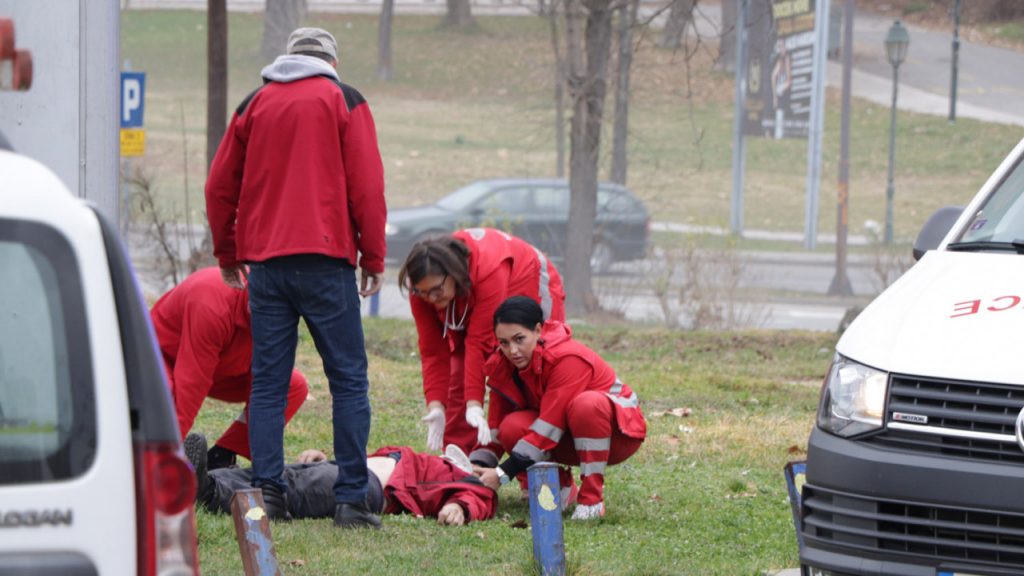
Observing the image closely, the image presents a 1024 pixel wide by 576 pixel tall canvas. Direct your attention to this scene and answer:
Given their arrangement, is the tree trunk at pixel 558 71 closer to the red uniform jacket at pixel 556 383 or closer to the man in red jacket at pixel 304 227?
the red uniform jacket at pixel 556 383

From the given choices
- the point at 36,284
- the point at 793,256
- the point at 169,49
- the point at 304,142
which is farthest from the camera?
the point at 169,49

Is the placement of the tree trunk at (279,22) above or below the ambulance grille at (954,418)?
above

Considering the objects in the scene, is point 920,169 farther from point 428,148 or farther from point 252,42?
point 252,42

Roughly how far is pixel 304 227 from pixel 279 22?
113ft

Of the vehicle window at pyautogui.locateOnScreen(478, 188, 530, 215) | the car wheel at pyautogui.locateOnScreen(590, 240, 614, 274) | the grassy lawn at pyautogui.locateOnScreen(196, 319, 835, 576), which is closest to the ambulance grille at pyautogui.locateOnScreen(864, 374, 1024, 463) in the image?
the grassy lawn at pyautogui.locateOnScreen(196, 319, 835, 576)

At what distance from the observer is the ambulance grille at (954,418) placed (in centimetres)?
368

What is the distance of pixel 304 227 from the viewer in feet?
17.2

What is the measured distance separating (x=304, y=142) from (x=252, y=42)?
42.1 meters

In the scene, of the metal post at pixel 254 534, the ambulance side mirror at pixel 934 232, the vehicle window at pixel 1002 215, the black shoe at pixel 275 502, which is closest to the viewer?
the metal post at pixel 254 534

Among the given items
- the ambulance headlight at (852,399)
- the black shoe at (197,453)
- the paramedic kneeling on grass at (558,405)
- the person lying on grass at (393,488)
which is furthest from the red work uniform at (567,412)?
the ambulance headlight at (852,399)

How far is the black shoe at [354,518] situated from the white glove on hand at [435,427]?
32.0 inches

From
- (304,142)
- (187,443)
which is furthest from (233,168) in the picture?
(187,443)

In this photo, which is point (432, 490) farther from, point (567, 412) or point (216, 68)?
point (216, 68)

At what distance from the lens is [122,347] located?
271 centimetres
